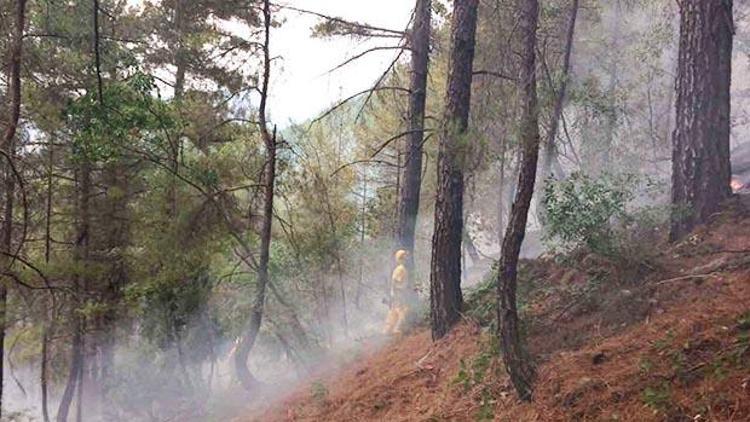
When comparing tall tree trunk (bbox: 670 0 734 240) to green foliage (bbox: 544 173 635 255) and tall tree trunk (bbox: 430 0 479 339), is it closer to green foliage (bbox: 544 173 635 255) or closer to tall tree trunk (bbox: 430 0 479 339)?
green foliage (bbox: 544 173 635 255)

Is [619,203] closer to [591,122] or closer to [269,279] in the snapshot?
[269,279]

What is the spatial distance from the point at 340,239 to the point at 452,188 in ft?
18.5

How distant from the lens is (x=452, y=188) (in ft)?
23.7

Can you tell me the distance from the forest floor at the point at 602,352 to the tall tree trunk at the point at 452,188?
34cm

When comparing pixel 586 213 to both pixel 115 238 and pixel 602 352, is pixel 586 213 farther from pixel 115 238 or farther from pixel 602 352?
pixel 115 238

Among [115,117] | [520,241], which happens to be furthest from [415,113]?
[520,241]

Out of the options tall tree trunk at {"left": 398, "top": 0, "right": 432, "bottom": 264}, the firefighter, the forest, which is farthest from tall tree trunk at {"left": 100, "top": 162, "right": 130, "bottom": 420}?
tall tree trunk at {"left": 398, "top": 0, "right": 432, "bottom": 264}

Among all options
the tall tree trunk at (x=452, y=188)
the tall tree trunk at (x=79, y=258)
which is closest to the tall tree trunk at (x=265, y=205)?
the tall tree trunk at (x=79, y=258)

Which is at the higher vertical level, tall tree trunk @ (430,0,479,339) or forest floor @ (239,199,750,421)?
tall tree trunk @ (430,0,479,339)

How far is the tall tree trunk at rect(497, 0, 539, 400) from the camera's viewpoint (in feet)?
15.6

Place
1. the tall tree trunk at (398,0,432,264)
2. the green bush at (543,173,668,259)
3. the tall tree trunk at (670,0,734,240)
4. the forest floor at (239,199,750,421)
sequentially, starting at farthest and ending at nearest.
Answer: the tall tree trunk at (398,0,432,264), the tall tree trunk at (670,0,734,240), the green bush at (543,173,668,259), the forest floor at (239,199,750,421)

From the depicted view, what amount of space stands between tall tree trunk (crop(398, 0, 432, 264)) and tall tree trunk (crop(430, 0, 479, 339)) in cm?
354

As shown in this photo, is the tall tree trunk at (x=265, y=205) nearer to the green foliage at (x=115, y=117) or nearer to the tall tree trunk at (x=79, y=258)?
the green foliage at (x=115, y=117)

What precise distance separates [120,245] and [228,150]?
305 cm
